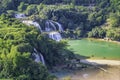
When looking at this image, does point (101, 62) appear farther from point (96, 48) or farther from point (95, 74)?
point (96, 48)

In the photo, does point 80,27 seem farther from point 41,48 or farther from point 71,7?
point 41,48

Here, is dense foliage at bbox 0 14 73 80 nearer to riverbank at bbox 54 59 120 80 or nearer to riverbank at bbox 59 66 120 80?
riverbank at bbox 54 59 120 80

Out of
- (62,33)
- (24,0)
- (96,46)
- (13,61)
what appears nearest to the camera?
(13,61)

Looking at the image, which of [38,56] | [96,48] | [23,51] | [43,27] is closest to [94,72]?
[38,56]

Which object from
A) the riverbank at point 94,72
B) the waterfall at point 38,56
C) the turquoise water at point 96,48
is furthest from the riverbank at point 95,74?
the turquoise water at point 96,48

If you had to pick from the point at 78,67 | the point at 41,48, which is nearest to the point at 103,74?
the point at 78,67

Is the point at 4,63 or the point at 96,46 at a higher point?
the point at 4,63

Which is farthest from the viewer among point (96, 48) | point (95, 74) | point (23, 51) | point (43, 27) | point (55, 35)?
point (43, 27)
